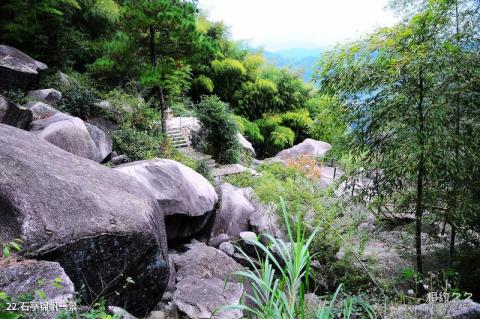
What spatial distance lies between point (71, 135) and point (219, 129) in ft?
17.2

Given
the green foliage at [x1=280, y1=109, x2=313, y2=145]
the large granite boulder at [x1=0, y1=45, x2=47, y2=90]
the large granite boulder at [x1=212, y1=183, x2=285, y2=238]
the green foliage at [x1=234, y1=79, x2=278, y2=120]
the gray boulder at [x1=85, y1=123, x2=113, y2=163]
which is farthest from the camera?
the green foliage at [x1=280, y1=109, x2=313, y2=145]

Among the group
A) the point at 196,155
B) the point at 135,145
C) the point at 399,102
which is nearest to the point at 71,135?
the point at 135,145

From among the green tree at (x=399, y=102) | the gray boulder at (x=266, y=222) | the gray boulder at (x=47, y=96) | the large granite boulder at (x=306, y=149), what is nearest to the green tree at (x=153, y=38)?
the gray boulder at (x=47, y=96)

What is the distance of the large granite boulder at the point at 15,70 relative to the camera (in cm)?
801

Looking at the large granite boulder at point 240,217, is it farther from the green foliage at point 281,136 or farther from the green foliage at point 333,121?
the green foliage at point 281,136

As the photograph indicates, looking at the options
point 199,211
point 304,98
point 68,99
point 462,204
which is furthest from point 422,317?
point 304,98

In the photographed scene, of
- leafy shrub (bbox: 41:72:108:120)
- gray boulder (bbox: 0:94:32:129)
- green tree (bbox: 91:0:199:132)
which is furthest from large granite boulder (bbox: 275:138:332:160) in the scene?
gray boulder (bbox: 0:94:32:129)

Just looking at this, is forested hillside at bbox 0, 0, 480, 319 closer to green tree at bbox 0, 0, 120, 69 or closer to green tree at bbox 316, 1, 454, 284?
green tree at bbox 316, 1, 454, 284

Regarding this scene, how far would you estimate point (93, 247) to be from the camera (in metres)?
2.69

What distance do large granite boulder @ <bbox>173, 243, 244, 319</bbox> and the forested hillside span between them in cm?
2

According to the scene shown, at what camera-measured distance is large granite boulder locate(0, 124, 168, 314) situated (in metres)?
2.46

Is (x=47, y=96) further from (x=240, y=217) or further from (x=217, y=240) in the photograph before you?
(x=217, y=240)

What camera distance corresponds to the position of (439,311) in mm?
2172

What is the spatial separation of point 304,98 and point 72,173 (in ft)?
49.6
